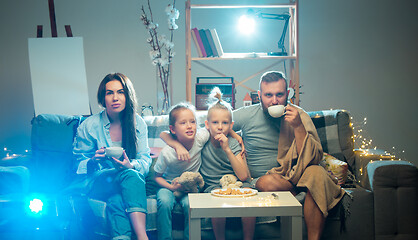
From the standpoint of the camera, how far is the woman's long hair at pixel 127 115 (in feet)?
8.00

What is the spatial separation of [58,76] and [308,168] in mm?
1998

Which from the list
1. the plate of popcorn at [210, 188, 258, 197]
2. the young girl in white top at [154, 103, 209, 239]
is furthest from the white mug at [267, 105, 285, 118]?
the plate of popcorn at [210, 188, 258, 197]

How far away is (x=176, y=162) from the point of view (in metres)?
2.46

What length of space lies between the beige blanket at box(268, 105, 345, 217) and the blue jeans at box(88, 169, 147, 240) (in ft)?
2.51

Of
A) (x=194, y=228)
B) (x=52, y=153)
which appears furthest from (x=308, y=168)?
(x=52, y=153)

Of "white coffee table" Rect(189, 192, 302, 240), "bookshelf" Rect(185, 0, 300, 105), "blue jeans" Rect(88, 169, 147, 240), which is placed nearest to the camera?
"white coffee table" Rect(189, 192, 302, 240)

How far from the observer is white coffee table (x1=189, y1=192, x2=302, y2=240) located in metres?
1.84

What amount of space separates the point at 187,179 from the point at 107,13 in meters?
2.39

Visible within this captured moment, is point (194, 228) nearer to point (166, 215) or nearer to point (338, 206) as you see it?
point (166, 215)

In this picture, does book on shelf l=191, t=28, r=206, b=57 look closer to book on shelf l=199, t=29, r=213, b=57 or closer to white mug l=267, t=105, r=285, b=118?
book on shelf l=199, t=29, r=213, b=57

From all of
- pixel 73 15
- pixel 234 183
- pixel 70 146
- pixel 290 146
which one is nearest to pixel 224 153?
pixel 234 183

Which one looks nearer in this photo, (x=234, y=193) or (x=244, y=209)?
(x=244, y=209)

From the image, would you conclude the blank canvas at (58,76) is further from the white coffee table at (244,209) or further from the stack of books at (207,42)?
the white coffee table at (244,209)

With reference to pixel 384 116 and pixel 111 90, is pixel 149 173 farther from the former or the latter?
pixel 384 116
